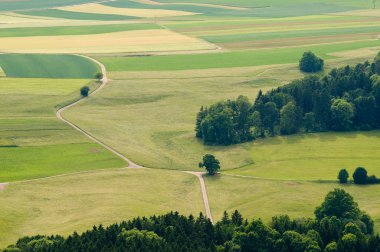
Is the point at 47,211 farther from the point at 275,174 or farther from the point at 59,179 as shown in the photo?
the point at 275,174

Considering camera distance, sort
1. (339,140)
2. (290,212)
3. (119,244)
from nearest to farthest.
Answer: (119,244) → (290,212) → (339,140)

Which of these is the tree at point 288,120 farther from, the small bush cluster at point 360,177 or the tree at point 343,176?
the small bush cluster at point 360,177

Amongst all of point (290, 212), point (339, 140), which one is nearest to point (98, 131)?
point (339, 140)

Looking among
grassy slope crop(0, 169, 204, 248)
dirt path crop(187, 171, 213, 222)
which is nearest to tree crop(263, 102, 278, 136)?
dirt path crop(187, 171, 213, 222)

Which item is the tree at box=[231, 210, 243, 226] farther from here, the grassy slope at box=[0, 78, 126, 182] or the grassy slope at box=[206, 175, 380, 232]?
the grassy slope at box=[0, 78, 126, 182]

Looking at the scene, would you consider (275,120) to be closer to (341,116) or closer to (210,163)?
(341,116)

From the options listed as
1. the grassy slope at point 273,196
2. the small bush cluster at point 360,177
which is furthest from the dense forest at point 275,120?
the small bush cluster at point 360,177
